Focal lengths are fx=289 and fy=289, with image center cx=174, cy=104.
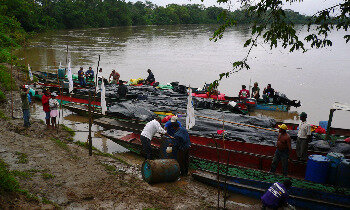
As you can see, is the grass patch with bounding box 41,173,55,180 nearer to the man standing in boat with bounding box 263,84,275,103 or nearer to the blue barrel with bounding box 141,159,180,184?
the blue barrel with bounding box 141,159,180,184

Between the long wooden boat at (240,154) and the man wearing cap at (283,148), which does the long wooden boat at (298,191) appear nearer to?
the man wearing cap at (283,148)

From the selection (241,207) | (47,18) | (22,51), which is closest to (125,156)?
(241,207)

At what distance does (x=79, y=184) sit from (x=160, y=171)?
1.86 metres

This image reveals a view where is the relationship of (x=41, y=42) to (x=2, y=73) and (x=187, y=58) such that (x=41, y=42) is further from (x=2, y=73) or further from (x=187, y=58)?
(x=2, y=73)

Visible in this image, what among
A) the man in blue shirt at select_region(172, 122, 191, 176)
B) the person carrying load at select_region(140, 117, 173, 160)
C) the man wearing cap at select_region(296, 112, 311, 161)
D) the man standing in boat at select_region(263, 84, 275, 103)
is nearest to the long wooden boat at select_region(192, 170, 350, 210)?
the man in blue shirt at select_region(172, 122, 191, 176)

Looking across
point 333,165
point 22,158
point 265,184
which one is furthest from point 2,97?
point 333,165

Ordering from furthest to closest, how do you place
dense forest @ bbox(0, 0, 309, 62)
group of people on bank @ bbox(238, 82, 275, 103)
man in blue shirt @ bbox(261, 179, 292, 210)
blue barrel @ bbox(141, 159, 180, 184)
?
dense forest @ bbox(0, 0, 309, 62) < group of people on bank @ bbox(238, 82, 275, 103) < blue barrel @ bbox(141, 159, 180, 184) < man in blue shirt @ bbox(261, 179, 292, 210)

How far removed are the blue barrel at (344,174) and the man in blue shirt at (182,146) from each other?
344 cm

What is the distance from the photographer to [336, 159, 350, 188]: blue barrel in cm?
614

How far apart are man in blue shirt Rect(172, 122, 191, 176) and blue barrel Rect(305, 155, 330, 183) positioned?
2.88 m

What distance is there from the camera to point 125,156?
962 centimetres

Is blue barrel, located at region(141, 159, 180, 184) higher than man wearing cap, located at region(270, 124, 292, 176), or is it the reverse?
man wearing cap, located at region(270, 124, 292, 176)

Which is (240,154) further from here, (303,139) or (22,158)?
(22,158)

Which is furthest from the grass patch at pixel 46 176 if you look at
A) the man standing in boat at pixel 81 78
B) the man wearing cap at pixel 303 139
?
the man standing in boat at pixel 81 78
